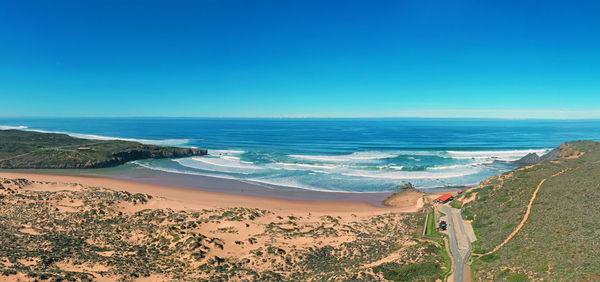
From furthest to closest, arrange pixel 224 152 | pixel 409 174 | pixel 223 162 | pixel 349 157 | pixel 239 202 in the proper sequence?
pixel 224 152 → pixel 349 157 → pixel 223 162 → pixel 409 174 → pixel 239 202

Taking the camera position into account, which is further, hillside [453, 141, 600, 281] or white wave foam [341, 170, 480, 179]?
white wave foam [341, 170, 480, 179]

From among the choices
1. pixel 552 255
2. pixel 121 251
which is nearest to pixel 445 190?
pixel 552 255

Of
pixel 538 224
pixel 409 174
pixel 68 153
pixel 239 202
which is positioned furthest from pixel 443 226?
pixel 68 153

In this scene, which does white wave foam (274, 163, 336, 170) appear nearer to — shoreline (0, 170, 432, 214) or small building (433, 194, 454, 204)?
shoreline (0, 170, 432, 214)

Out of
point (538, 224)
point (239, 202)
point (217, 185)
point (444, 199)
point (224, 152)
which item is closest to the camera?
point (538, 224)

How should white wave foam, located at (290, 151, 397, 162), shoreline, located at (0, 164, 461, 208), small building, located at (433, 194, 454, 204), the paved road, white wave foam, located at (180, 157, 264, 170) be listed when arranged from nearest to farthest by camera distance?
the paved road
small building, located at (433, 194, 454, 204)
shoreline, located at (0, 164, 461, 208)
white wave foam, located at (180, 157, 264, 170)
white wave foam, located at (290, 151, 397, 162)

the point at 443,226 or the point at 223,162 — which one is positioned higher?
the point at 223,162

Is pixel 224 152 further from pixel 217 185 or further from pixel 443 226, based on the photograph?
pixel 443 226

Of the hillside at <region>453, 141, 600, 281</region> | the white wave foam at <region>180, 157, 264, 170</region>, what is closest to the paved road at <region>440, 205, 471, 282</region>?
the hillside at <region>453, 141, 600, 281</region>
